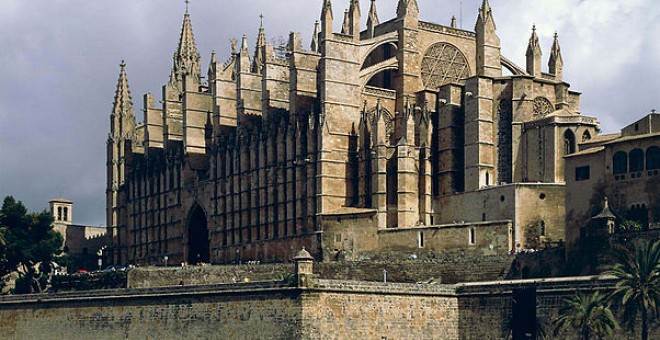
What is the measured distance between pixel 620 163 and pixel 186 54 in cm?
5008

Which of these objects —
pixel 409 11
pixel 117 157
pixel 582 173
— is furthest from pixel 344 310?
pixel 117 157

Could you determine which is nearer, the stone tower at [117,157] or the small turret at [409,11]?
the small turret at [409,11]

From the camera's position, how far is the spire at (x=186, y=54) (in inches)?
3971

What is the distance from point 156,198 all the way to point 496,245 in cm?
3323

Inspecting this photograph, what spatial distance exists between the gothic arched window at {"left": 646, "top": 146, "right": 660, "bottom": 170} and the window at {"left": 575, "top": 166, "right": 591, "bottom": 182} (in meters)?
3.08

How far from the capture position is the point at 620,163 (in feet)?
194

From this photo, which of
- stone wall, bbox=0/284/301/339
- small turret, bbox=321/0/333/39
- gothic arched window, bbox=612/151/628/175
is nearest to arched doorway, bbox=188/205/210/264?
small turret, bbox=321/0/333/39

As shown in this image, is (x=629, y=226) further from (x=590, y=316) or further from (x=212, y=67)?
(x=212, y=67)

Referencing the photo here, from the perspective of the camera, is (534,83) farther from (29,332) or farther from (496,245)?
(29,332)

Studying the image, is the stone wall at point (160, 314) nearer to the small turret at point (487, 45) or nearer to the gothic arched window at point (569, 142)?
the gothic arched window at point (569, 142)

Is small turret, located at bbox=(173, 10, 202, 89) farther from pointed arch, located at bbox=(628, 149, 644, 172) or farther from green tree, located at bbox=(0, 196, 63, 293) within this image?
pointed arch, located at bbox=(628, 149, 644, 172)

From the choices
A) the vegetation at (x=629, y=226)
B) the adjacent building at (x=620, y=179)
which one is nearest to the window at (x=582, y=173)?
the adjacent building at (x=620, y=179)

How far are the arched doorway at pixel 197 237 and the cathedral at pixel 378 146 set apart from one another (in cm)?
11

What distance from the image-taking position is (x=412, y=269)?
64.5 meters
